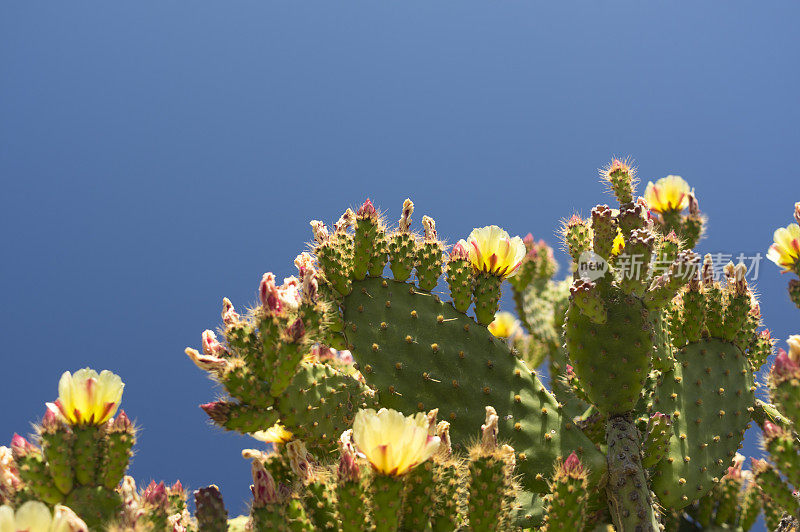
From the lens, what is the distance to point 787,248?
2641 mm

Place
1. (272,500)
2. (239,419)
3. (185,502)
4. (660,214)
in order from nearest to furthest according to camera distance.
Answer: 1. (272,500)
2. (239,419)
3. (185,502)
4. (660,214)

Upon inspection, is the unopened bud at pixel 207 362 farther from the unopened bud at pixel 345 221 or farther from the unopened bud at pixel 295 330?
the unopened bud at pixel 345 221

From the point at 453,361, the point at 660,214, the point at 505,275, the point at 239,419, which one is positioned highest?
the point at 660,214

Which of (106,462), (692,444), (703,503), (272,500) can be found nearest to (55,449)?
(106,462)

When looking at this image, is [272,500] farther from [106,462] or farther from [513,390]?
[513,390]

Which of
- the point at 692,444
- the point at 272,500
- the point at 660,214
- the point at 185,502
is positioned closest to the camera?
the point at 272,500

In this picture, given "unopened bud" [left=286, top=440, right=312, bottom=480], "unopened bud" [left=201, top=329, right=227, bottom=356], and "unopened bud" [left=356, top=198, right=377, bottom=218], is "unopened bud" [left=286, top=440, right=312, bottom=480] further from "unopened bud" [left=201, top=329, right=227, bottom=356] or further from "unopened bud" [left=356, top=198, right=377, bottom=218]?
"unopened bud" [left=356, top=198, right=377, bottom=218]

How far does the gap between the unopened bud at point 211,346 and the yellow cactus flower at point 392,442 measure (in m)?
0.56

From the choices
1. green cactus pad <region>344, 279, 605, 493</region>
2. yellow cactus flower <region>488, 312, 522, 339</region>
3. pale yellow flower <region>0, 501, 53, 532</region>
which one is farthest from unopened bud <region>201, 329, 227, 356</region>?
yellow cactus flower <region>488, 312, 522, 339</region>

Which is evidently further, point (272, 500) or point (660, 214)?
point (660, 214)

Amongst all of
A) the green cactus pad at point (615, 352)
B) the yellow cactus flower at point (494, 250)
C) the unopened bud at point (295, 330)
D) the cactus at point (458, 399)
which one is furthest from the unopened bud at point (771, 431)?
the unopened bud at point (295, 330)

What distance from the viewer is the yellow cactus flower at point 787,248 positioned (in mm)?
2615

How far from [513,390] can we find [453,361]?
0.77 ft

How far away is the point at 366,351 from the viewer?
2.21 m
